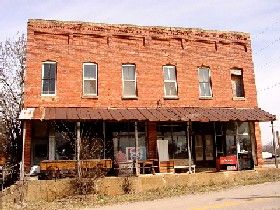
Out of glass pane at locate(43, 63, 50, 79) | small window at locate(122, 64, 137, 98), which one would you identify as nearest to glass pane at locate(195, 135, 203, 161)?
small window at locate(122, 64, 137, 98)

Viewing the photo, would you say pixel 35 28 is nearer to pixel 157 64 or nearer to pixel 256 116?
pixel 157 64

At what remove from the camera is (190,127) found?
19.9 m

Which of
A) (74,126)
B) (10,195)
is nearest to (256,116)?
(74,126)

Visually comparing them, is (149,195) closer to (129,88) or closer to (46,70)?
(129,88)

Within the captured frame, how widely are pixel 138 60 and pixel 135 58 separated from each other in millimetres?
197

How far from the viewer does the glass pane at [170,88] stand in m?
20.1

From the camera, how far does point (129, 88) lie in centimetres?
→ 1955

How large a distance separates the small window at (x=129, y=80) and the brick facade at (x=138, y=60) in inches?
9.6

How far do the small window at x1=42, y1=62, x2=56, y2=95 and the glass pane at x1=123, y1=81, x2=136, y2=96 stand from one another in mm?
3715

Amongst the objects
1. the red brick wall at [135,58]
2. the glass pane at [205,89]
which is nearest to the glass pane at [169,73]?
the red brick wall at [135,58]

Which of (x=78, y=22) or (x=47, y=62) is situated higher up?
(x=78, y=22)

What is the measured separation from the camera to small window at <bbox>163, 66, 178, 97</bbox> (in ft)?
66.1

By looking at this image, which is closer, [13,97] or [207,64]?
[207,64]

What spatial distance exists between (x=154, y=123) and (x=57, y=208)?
315 inches
